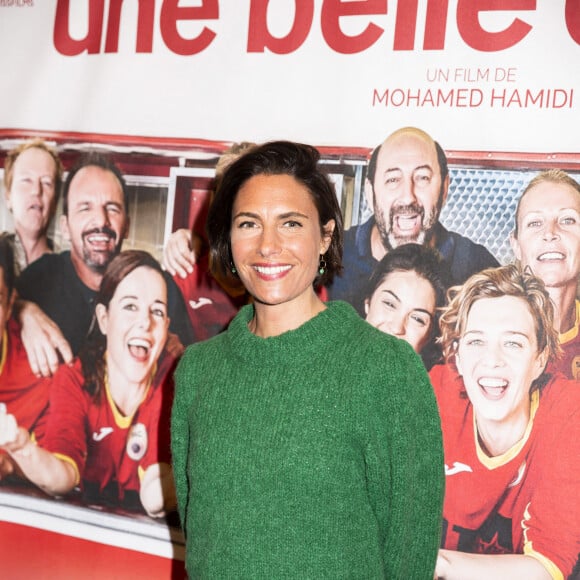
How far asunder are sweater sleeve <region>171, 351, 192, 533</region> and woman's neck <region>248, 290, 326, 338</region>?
201 mm

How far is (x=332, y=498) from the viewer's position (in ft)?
4.67

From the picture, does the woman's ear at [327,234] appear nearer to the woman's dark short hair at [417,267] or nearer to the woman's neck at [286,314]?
the woman's neck at [286,314]

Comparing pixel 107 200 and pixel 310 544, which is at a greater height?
pixel 107 200

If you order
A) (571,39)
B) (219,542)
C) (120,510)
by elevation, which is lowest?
(120,510)

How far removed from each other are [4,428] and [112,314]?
501 mm

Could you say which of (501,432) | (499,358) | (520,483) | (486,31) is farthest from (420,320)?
(486,31)

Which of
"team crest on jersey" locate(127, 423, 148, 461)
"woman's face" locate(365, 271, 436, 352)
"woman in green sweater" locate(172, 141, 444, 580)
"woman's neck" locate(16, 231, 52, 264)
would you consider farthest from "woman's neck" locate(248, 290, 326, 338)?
"woman's neck" locate(16, 231, 52, 264)

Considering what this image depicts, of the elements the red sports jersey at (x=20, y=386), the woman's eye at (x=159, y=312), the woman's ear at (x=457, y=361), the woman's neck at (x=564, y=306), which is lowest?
the red sports jersey at (x=20, y=386)

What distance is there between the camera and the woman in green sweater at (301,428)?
1.42m

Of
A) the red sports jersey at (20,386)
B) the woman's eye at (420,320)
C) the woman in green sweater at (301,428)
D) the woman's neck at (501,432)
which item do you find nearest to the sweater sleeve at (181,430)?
the woman in green sweater at (301,428)

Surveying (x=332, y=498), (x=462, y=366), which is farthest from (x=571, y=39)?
(x=332, y=498)

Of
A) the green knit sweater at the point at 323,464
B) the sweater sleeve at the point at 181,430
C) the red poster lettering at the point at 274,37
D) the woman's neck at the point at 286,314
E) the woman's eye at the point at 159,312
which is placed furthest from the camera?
the woman's eye at the point at 159,312

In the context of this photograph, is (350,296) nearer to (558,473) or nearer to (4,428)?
(558,473)

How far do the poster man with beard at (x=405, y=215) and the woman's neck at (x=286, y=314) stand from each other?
1.48 feet
